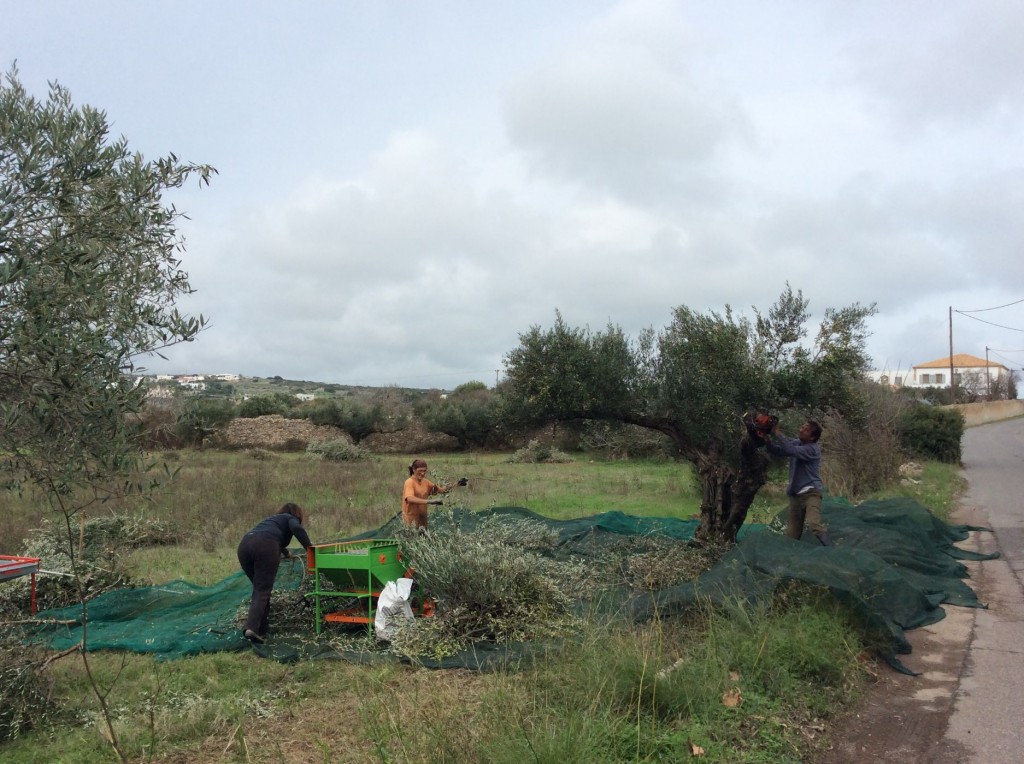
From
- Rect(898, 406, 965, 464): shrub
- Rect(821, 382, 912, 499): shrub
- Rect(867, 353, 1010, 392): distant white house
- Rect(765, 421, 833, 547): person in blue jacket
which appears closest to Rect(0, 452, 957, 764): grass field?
Rect(765, 421, 833, 547): person in blue jacket

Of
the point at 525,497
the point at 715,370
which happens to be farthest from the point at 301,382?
the point at 715,370

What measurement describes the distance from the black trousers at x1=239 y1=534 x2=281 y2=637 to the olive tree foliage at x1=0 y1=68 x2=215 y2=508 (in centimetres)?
360

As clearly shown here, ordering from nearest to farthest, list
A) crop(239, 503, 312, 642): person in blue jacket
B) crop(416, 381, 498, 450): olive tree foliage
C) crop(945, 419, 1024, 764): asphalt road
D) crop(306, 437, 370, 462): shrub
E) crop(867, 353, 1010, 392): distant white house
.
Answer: crop(945, 419, 1024, 764): asphalt road < crop(239, 503, 312, 642): person in blue jacket < crop(306, 437, 370, 462): shrub < crop(416, 381, 498, 450): olive tree foliage < crop(867, 353, 1010, 392): distant white house

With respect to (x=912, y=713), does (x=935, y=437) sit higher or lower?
higher

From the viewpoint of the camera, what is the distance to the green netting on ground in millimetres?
6969

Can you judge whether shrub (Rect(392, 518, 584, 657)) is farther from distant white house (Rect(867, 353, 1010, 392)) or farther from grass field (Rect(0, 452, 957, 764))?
distant white house (Rect(867, 353, 1010, 392))

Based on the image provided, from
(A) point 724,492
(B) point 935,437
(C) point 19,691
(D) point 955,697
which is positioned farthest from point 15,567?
(B) point 935,437

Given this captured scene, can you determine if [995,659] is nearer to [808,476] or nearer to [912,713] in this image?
[912,713]

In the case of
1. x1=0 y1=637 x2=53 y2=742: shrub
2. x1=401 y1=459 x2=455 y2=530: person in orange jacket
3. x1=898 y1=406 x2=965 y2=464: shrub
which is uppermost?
x1=898 y1=406 x2=965 y2=464: shrub

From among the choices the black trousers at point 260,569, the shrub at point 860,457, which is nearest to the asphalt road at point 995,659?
the shrub at point 860,457

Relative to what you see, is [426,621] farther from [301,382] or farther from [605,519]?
[301,382]

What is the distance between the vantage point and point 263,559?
8078mm

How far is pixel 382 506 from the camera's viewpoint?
1869 centimetres

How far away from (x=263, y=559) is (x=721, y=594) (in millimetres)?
4306
